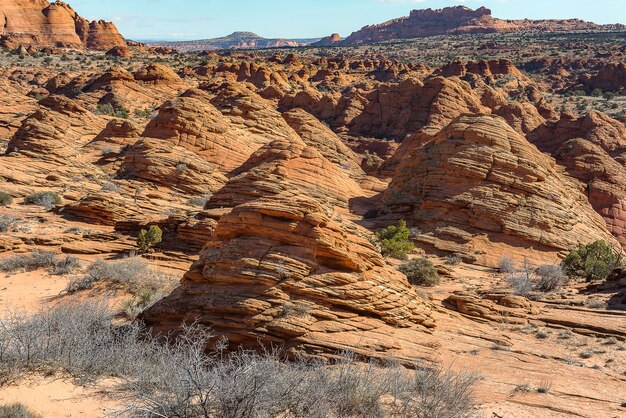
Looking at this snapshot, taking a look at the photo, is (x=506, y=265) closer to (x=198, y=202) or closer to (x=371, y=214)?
(x=371, y=214)

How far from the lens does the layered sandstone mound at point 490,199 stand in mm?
21766

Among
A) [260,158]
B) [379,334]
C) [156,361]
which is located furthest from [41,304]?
[260,158]

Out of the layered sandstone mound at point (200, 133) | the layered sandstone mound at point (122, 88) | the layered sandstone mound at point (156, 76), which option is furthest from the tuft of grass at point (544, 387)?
the layered sandstone mound at point (156, 76)

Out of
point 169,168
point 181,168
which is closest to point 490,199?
point 181,168

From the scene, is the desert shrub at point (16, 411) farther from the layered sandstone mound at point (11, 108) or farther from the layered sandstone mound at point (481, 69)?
the layered sandstone mound at point (481, 69)

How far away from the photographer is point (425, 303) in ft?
38.7

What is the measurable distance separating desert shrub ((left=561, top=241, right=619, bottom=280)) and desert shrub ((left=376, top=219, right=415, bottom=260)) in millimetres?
5897

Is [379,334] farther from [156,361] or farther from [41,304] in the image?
[41,304]

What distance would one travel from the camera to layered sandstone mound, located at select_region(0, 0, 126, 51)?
9825cm

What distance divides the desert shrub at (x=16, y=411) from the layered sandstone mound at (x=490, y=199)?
713 inches

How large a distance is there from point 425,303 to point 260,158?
17283 millimetres

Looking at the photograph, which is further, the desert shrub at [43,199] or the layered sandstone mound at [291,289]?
the desert shrub at [43,199]

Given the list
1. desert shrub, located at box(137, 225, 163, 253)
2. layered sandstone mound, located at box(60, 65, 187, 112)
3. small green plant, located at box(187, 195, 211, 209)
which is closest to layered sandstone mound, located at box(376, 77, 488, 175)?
small green plant, located at box(187, 195, 211, 209)

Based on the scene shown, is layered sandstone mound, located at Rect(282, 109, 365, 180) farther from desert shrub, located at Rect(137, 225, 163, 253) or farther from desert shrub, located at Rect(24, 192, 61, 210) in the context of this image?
desert shrub, located at Rect(137, 225, 163, 253)
